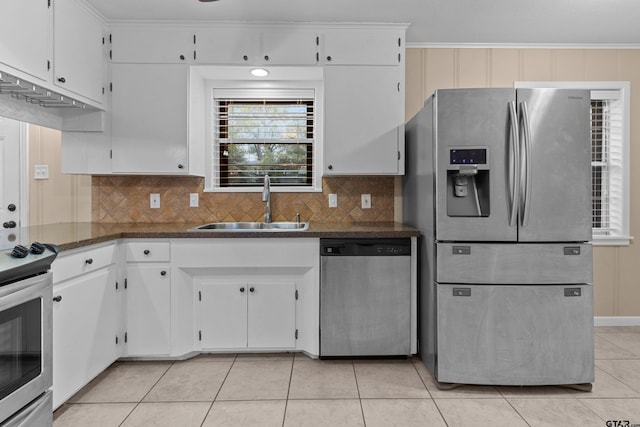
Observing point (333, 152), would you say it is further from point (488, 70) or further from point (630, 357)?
point (630, 357)

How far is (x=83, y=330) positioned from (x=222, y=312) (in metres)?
0.81

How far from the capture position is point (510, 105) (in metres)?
2.21

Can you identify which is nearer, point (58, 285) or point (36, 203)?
point (58, 285)

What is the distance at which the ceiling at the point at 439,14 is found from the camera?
2.62 m

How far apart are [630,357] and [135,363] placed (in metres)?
3.47

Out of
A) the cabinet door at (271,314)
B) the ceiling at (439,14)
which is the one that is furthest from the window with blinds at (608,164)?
the cabinet door at (271,314)

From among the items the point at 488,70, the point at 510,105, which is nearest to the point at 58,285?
Result: the point at 510,105

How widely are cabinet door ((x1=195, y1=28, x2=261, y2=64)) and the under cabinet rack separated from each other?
93cm

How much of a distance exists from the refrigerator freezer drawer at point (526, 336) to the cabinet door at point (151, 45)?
2.56 metres

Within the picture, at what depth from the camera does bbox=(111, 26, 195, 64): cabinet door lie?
2.84 meters

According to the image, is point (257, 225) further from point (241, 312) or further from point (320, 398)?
point (320, 398)

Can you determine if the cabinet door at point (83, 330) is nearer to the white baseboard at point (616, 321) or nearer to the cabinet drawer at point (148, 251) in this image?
the cabinet drawer at point (148, 251)

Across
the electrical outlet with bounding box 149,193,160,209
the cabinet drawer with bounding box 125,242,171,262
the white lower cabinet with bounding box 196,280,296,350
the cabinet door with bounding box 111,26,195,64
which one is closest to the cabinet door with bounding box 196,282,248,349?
the white lower cabinet with bounding box 196,280,296,350

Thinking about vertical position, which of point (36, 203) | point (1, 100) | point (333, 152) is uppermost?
point (1, 100)
